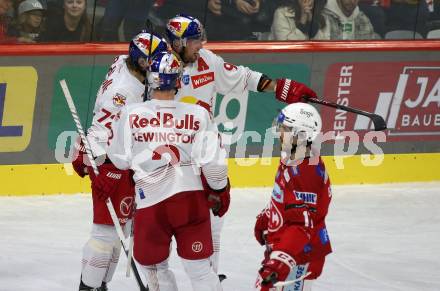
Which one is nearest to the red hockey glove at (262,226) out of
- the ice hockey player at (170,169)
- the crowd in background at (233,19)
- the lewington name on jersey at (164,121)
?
the ice hockey player at (170,169)

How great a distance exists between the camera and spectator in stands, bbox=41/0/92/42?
10.3 m

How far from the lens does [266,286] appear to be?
606cm

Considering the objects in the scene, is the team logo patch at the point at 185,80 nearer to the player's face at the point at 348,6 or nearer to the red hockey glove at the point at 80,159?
the red hockey glove at the point at 80,159

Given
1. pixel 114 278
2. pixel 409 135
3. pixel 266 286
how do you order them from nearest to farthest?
pixel 266 286
pixel 114 278
pixel 409 135

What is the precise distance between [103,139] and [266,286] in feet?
6.02

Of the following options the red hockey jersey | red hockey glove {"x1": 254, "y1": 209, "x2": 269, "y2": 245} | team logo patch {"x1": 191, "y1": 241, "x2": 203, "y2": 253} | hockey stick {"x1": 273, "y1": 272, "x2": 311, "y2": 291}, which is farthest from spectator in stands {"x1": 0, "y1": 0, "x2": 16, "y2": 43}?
hockey stick {"x1": 273, "y1": 272, "x2": 311, "y2": 291}

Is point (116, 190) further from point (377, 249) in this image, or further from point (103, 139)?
point (377, 249)

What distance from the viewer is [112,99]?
7.34 metres

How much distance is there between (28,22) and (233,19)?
1741 millimetres

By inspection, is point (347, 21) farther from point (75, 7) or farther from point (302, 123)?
point (302, 123)

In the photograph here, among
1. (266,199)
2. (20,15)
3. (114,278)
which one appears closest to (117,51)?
(20,15)

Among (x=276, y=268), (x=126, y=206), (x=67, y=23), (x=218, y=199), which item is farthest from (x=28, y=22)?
(x=276, y=268)

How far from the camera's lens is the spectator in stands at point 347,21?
1126 centimetres

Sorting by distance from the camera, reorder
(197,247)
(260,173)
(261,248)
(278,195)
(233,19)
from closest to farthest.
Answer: (278,195) → (197,247) → (261,248) → (233,19) → (260,173)
